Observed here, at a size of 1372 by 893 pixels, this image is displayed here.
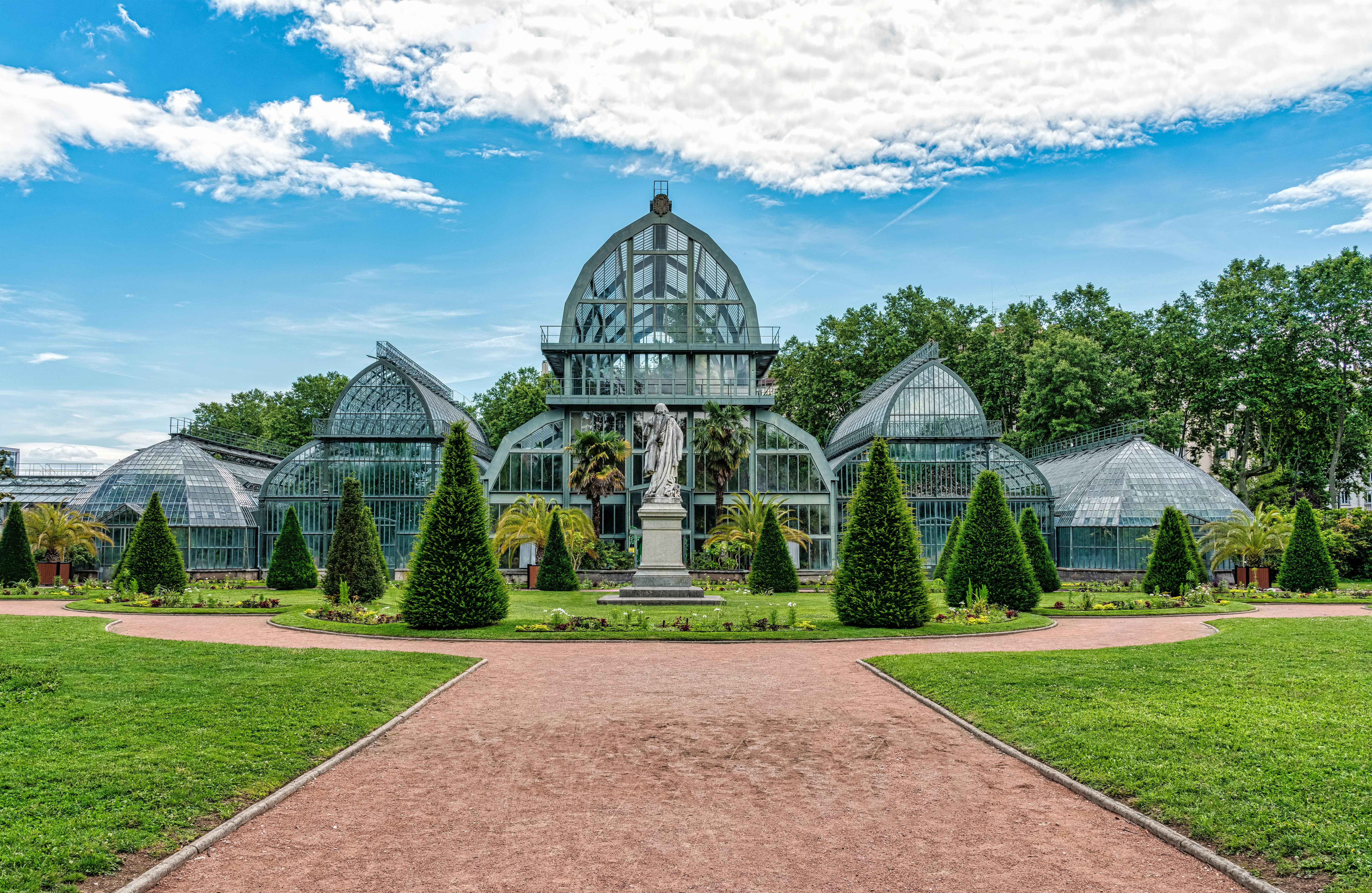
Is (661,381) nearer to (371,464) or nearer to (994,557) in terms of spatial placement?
(371,464)

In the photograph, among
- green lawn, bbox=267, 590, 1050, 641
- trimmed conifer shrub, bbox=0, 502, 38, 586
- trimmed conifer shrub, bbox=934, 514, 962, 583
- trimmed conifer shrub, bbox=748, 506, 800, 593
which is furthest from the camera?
trimmed conifer shrub, bbox=934, 514, 962, 583

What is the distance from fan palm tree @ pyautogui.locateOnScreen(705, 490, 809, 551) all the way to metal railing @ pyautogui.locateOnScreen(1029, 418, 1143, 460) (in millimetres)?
19966

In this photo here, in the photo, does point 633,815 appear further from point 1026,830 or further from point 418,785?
point 1026,830

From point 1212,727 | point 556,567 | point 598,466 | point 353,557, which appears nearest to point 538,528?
point 598,466

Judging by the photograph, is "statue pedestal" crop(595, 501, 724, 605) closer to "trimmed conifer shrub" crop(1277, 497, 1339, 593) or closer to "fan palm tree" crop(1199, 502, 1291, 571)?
"trimmed conifer shrub" crop(1277, 497, 1339, 593)

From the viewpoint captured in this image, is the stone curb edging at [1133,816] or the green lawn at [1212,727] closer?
the stone curb edging at [1133,816]

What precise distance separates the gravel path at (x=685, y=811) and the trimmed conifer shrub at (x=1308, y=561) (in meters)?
28.5

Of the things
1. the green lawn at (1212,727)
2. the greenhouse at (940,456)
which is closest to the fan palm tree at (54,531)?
the greenhouse at (940,456)

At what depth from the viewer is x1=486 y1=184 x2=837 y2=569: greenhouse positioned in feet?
152

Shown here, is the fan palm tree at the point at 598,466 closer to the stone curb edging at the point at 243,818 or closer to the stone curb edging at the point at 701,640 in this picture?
the stone curb edging at the point at 701,640

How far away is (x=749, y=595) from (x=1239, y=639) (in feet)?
55.1

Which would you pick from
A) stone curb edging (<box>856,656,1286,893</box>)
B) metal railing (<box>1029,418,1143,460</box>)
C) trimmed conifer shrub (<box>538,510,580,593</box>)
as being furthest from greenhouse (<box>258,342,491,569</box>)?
stone curb edging (<box>856,656,1286,893</box>)

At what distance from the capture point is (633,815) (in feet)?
24.8

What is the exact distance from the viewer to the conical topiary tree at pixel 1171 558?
2964 centimetres
